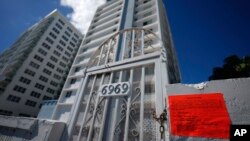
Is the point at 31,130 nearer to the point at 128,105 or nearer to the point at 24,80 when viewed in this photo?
the point at 128,105

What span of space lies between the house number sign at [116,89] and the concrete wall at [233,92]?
1245 millimetres

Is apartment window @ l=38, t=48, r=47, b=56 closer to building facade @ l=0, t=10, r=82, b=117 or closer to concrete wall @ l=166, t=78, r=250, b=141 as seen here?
building facade @ l=0, t=10, r=82, b=117

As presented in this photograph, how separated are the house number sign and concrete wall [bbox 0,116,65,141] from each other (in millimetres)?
1375

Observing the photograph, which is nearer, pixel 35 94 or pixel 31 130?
pixel 31 130

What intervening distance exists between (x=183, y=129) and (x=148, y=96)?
110cm

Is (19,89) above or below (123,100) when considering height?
above

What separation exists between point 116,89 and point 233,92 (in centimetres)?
219

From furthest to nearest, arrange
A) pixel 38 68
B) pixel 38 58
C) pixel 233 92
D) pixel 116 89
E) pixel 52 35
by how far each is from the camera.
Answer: pixel 52 35, pixel 38 58, pixel 38 68, pixel 116 89, pixel 233 92

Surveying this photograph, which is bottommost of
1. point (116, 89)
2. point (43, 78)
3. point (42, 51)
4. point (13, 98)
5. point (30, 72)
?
point (116, 89)

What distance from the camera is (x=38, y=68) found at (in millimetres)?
32406

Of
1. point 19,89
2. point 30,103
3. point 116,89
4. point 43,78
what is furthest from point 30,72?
point 116,89

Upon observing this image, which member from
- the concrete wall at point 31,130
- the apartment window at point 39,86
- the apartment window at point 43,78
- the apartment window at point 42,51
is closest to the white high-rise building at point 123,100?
the concrete wall at point 31,130

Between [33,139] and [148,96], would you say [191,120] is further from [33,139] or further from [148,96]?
[33,139]

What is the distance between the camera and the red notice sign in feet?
5.88
